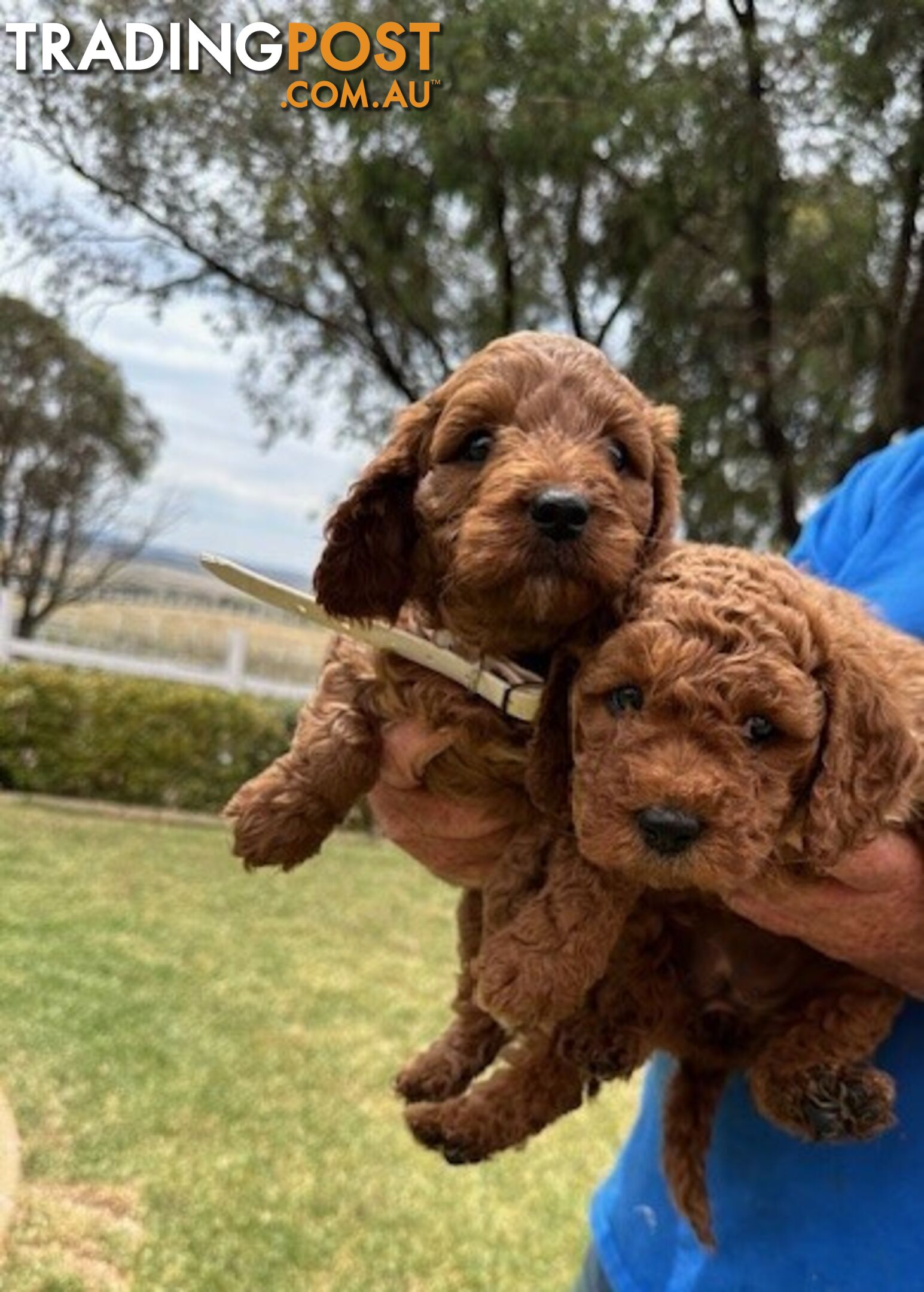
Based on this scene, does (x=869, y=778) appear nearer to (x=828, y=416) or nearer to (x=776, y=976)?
(x=776, y=976)

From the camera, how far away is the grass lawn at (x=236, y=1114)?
502cm

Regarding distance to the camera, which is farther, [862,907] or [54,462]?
[54,462]

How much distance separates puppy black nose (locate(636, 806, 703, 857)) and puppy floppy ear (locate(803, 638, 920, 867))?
0.65ft

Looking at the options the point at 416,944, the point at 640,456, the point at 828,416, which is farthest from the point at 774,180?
the point at 640,456

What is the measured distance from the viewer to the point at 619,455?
5.92ft

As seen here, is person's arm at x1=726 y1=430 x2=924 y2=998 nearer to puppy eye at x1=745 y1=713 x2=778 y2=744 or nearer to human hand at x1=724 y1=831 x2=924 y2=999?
human hand at x1=724 y1=831 x2=924 y2=999

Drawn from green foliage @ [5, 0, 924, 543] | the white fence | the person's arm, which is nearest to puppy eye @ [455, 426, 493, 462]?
the person's arm

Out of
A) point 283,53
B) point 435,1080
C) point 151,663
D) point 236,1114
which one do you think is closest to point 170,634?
point 151,663

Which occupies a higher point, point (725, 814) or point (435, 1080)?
point (725, 814)

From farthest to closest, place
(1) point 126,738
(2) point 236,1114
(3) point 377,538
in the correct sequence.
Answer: (1) point 126,738, (2) point 236,1114, (3) point 377,538

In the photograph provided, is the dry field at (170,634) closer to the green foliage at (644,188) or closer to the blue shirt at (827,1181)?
the green foliage at (644,188)

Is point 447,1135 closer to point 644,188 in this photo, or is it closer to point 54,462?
point 644,188

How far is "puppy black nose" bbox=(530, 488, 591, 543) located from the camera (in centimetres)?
157

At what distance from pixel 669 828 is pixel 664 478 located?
680mm
